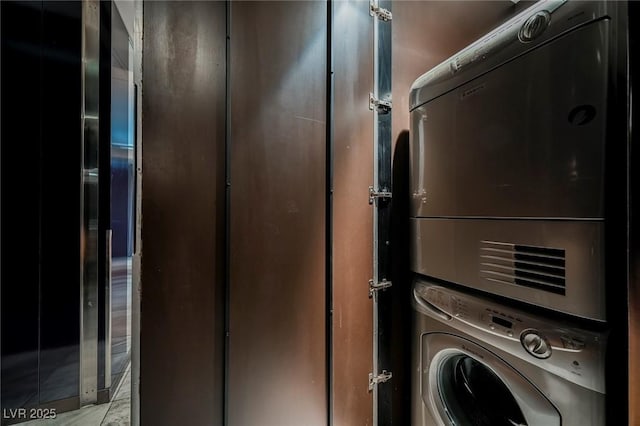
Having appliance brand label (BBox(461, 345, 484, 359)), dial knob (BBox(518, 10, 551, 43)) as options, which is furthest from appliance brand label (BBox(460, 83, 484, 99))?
appliance brand label (BBox(461, 345, 484, 359))

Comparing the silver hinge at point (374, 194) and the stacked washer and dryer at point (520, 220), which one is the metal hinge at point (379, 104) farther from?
the silver hinge at point (374, 194)

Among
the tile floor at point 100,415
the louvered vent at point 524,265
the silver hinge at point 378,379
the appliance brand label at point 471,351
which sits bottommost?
the tile floor at point 100,415

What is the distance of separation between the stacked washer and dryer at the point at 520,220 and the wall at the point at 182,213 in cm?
89

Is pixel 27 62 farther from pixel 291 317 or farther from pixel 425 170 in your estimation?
pixel 425 170

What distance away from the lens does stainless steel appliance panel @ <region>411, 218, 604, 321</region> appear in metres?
0.65

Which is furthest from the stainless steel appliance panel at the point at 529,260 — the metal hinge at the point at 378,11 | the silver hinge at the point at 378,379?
the metal hinge at the point at 378,11

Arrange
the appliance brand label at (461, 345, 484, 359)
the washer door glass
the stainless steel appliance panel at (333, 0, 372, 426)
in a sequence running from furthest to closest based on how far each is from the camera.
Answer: the stainless steel appliance panel at (333, 0, 372, 426)
the washer door glass
the appliance brand label at (461, 345, 484, 359)

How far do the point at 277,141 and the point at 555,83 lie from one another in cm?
92

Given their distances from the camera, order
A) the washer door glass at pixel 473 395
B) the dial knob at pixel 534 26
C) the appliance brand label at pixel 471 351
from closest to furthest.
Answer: the dial knob at pixel 534 26, the appliance brand label at pixel 471 351, the washer door glass at pixel 473 395

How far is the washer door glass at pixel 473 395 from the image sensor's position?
1.01 meters

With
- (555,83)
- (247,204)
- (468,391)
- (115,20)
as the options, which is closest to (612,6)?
(555,83)

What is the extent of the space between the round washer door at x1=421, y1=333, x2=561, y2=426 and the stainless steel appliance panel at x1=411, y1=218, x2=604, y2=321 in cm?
24

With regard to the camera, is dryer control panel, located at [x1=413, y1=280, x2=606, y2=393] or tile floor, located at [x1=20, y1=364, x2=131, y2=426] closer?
dryer control panel, located at [x1=413, y1=280, x2=606, y2=393]

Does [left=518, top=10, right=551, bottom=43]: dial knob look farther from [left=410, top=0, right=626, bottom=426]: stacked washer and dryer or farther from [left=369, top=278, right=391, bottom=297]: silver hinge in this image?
[left=369, top=278, right=391, bottom=297]: silver hinge
